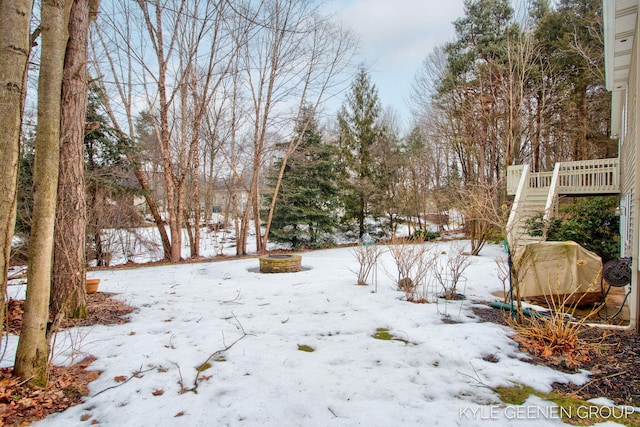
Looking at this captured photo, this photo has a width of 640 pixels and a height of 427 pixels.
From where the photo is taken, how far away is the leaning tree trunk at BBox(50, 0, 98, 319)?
3.78 m

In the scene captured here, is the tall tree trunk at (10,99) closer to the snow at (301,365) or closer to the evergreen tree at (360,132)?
the snow at (301,365)

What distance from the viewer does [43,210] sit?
2209 mm

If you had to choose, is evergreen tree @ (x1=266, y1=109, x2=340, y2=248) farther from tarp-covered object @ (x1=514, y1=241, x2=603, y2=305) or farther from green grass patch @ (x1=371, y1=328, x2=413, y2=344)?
green grass patch @ (x1=371, y1=328, x2=413, y2=344)

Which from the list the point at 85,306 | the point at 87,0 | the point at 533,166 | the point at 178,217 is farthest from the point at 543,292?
the point at 533,166

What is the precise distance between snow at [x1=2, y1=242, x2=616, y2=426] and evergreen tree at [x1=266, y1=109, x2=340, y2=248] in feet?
28.7

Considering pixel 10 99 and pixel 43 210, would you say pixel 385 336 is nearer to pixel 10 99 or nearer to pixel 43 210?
pixel 43 210

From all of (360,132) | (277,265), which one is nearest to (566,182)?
(277,265)

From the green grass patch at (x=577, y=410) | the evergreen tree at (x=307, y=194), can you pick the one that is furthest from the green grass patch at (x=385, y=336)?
the evergreen tree at (x=307, y=194)

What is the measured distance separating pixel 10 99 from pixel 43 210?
71 centimetres

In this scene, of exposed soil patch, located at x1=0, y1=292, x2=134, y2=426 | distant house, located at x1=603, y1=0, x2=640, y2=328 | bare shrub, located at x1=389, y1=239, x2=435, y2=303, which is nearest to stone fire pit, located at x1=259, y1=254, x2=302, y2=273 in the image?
bare shrub, located at x1=389, y1=239, x2=435, y2=303

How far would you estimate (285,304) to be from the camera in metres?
4.79

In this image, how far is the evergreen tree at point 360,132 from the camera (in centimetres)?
1652

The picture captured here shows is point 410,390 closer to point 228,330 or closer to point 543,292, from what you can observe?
point 228,330

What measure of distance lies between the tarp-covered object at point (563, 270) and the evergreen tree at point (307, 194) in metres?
9.61
